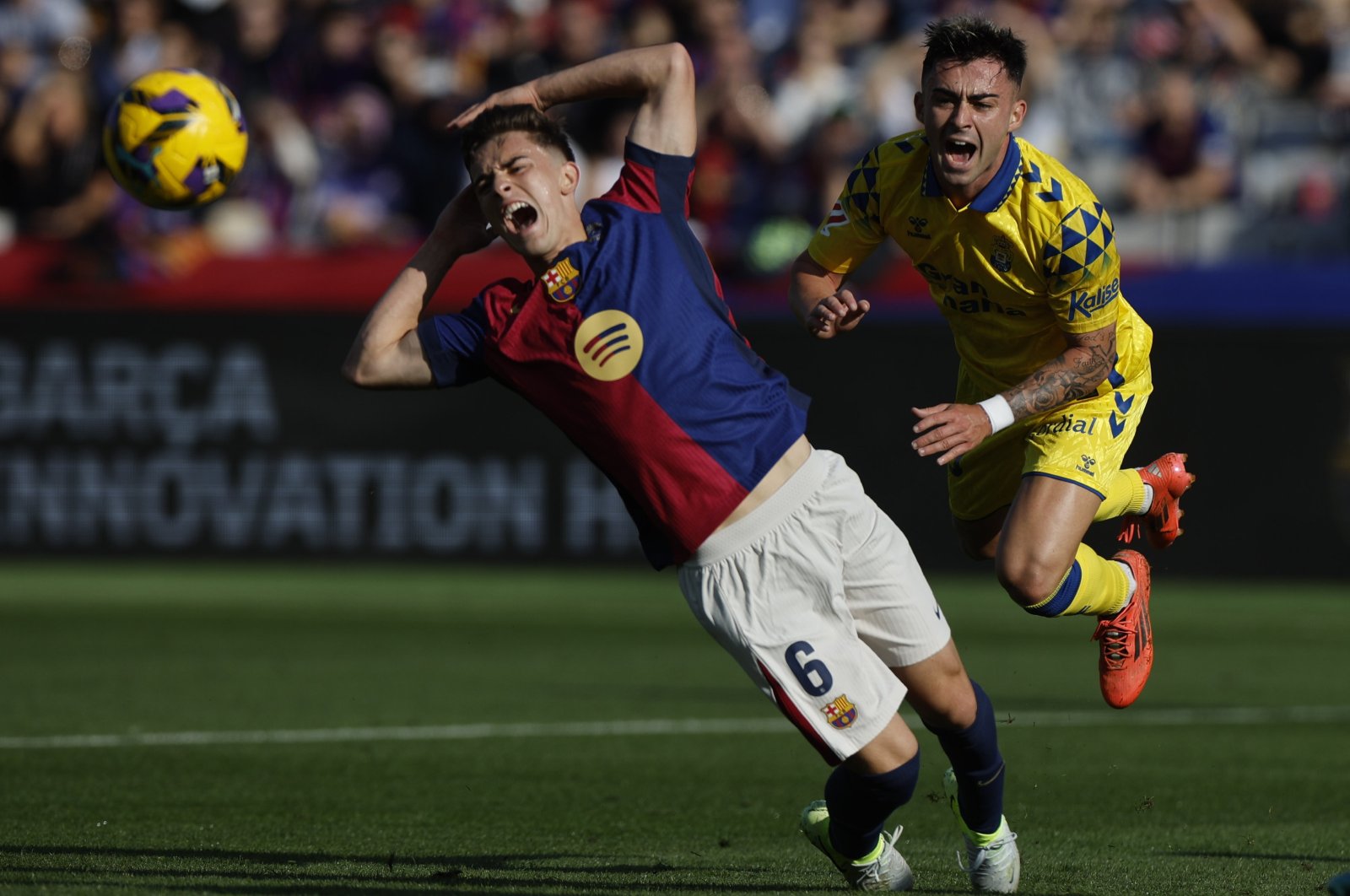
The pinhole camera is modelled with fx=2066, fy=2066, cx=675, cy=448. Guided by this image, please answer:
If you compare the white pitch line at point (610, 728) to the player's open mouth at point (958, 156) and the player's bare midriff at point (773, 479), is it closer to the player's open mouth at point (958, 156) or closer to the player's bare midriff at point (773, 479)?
the player's open mouth at point (958, 156)

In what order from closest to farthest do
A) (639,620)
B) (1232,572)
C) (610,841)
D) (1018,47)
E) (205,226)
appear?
(1018,47) < (610,841) < (639,620) < (1232,572) < (205,226)

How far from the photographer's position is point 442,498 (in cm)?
1673

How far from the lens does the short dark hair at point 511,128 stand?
5.81 meters

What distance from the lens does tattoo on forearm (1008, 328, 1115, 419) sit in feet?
21.9

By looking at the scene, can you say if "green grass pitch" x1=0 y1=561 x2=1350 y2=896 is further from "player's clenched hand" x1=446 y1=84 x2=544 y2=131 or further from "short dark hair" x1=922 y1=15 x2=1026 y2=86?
"short dark hair" x1=922 y1=15 x2=1026 y2=86

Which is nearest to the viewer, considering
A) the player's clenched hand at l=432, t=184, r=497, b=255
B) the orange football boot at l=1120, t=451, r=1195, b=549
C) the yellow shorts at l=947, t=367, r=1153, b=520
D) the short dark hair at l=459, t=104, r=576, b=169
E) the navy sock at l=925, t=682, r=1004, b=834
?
the short dark hair at l=459, t=104, r=576, b=169

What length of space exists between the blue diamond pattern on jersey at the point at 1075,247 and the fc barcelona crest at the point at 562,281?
1.83 meters

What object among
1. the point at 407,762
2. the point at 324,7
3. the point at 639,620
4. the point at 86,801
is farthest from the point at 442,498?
the point at 86,801

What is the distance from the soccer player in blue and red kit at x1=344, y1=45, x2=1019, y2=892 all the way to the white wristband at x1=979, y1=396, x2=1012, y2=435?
2.08 feet

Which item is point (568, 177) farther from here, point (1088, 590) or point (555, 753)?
point (555, 753)

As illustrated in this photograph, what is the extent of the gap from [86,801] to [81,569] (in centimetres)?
993

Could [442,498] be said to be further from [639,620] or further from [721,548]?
[721,548]

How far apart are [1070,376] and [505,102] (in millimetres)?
2120

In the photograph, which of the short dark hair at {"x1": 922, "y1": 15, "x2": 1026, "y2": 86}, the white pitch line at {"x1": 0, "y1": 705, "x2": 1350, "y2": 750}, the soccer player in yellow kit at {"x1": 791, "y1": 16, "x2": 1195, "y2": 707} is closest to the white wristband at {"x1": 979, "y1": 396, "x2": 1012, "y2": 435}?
the soccer player in yellow kit at {"x1": 791, "y1": 16, "x2": 1195, "y2": 707}
